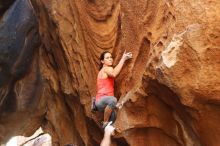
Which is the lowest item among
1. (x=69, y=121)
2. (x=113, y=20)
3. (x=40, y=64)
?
(x=69, y=121)

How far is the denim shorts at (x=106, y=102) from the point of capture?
22.2ft

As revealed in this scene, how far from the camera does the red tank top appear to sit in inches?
277

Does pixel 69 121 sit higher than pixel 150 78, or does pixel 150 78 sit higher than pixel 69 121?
pixel 150 78

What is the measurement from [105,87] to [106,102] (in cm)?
27

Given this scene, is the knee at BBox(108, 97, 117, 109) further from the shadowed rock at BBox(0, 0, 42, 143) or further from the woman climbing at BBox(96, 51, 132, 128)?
the shadowed rock at BBox(0, 0, 42, 143)

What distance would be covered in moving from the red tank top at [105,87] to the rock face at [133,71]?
0.10m

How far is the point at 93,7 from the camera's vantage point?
792 centimetres

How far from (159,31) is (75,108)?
321 centimetres

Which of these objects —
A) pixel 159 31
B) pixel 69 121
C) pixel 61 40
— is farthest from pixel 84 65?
pixel 159 31

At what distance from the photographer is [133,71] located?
6.58 meters

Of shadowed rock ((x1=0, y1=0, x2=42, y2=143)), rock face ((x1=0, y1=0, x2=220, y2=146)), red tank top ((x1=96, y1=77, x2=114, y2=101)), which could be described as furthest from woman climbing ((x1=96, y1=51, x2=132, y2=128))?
shadowed rock ((x1=0, y1=0, x2=42, y2=143))

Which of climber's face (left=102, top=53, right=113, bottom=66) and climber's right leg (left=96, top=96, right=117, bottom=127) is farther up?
climber's face (left=102, top=53, right=113, bottom=66)

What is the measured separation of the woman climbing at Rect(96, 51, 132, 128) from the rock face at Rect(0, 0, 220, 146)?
0.10 meters

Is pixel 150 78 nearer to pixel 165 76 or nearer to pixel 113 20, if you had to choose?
pixel 165 76
